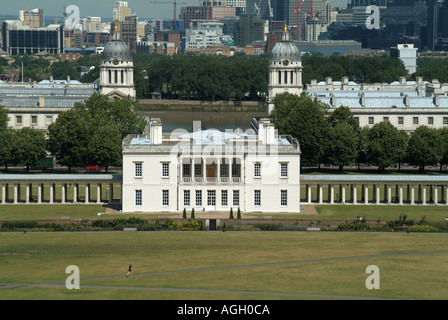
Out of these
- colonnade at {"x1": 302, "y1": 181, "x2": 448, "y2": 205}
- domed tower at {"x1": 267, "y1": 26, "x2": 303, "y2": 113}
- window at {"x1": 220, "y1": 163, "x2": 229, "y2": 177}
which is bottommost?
colonnade at {"x1": 302, "y1": 181, "x2": 448, "y2": 205}

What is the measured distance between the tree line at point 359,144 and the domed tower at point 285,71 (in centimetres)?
2852

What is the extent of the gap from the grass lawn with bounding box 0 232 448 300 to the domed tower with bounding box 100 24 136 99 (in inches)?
2821

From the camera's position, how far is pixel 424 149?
11925 centimetres

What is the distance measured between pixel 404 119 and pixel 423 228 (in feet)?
188

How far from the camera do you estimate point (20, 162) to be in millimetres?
116500

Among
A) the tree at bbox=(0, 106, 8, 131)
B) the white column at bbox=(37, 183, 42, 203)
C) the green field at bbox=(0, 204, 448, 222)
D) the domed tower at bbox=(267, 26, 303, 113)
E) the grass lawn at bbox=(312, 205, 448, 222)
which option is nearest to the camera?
the green field at bbox=(0, 204, 448, 222)

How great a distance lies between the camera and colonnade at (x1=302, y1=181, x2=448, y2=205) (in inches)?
4006

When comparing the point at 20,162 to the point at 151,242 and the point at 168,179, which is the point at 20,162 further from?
the point at 151,242

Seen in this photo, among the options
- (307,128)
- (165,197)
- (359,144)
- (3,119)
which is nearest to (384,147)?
(359,144)

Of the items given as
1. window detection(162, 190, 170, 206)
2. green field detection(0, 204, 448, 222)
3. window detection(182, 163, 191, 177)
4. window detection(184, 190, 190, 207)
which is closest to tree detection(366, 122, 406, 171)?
green field detection(0, 204, 448, 222)

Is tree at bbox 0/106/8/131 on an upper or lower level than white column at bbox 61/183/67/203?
upper

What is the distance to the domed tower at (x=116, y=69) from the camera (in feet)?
508

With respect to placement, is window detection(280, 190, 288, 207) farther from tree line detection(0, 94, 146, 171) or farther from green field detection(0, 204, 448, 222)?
tree line detection(0, 94, 146, 171)
